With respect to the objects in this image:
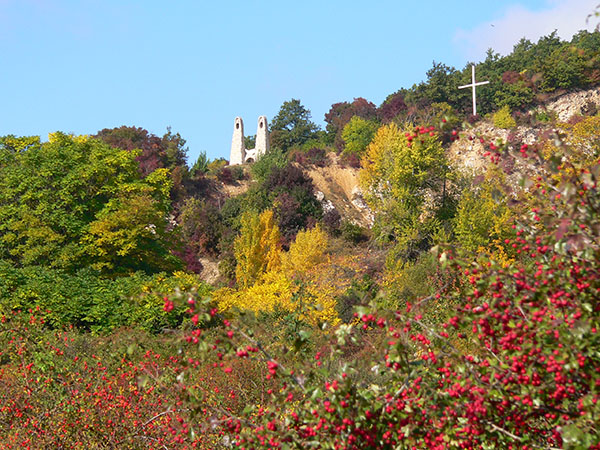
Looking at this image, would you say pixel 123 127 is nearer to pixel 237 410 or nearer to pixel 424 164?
pixel 424 164

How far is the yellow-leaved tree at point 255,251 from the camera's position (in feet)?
120

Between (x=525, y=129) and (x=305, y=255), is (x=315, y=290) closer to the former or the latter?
(x=305, y=255)

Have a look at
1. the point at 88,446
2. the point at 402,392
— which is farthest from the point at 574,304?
the point at 88,446

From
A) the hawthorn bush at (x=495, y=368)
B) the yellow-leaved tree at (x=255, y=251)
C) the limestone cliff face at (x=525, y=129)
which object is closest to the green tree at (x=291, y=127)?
the limestone cliff face at (x=525, y=129)

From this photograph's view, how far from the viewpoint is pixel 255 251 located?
37.1m

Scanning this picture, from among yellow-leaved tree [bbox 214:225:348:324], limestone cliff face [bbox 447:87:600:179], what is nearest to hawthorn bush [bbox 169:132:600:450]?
yellow-leaved tree [bbox 214:225:348:324]

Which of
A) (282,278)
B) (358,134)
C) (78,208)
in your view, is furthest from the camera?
(358,134)

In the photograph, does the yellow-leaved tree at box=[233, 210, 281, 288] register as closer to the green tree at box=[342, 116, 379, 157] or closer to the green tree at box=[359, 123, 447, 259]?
the green tree at box=[359, 123, 447, 259]

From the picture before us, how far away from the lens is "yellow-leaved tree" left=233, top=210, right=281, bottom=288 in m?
36.4

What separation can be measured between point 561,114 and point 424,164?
2393 centimetres

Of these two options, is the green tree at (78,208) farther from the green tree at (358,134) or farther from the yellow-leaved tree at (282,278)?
the green tree at (358,134)

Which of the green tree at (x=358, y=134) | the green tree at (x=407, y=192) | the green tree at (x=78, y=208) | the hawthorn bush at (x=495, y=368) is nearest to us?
the hawthorn bush at (x=495, y=368)

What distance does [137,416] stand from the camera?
11.5 m

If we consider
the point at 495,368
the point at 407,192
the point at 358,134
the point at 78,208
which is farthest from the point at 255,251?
the point at 495,368
